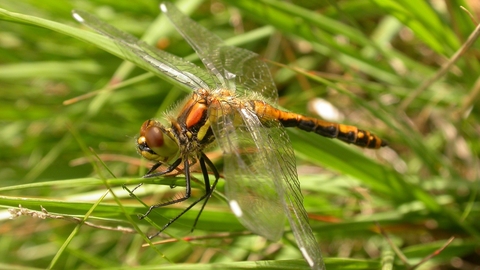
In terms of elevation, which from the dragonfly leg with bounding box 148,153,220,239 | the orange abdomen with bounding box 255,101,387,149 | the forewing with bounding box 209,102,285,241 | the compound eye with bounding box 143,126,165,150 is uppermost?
the orange abdomen with bounding box 255,101,387,149

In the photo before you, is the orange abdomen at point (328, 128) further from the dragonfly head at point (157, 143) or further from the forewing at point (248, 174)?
the dragonfly head at point (157, 143)

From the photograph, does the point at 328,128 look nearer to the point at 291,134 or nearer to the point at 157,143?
the point at 291,134

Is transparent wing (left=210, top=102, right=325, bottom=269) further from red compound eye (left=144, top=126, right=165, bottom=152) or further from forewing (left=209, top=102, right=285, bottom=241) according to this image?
red compound eye (left=144, top=126, right=165, bottom=152)

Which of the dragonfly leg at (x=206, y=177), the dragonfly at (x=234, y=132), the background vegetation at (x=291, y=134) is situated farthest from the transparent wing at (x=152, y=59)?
the dragonfly leg at (x=206, y=177)

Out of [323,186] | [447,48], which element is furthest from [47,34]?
[447,48]

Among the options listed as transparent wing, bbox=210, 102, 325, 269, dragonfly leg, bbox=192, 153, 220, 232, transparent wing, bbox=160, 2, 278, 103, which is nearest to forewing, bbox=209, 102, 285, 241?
transparent wing, bbox=210, 102, 325, 269

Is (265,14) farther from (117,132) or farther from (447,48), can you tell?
(117,132)
